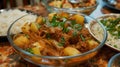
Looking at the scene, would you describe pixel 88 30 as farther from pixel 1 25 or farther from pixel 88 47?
pixel 1 25

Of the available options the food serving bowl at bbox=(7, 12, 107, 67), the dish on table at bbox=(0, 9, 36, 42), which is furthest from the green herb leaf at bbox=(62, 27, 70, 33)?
the dish on table at bbox=(0, 9, 36, 42)

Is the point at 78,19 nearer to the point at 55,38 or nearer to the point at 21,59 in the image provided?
the point at 55,38

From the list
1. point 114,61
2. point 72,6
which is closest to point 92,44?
point 114,61

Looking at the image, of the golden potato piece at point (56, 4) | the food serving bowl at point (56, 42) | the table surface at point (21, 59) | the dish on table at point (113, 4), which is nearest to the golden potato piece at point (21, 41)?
the food serving bowl at point (56, 42)

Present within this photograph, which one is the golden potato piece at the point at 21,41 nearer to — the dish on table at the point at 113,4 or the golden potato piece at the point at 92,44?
the golden potato piece at the point at 92,44

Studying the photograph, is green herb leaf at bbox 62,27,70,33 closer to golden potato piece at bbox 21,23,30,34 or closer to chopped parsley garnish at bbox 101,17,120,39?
golden potato piece at bbox 21,23,30,34

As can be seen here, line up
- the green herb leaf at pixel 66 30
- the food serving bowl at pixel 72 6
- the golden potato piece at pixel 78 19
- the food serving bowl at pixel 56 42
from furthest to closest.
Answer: the food serving bowl at pixel 72 6, the golden potato piece at pixel 78 19, the green herb leaf at pixel 66 30, the food serving bowl at pixel 56 42
